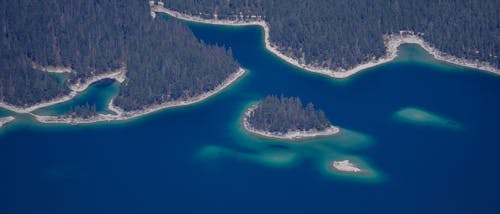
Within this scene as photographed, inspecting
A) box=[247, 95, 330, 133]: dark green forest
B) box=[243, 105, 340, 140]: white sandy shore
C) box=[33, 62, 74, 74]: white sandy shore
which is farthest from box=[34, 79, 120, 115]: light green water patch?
box=[243, 105, 340, 140]: white sandy shore

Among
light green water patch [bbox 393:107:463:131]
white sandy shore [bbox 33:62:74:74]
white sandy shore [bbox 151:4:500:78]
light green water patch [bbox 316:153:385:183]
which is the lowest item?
light green water patch [bbox 316:153:385:183]

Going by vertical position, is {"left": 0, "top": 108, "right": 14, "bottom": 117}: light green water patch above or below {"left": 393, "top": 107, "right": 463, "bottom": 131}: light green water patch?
below

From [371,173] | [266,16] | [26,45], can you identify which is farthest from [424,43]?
[26,45]

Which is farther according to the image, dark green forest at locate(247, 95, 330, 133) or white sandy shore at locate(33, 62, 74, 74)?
white sandy shore at locate(33, 62, 74, 74)

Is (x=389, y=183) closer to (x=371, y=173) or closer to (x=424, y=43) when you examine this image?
(x=371, y=173)

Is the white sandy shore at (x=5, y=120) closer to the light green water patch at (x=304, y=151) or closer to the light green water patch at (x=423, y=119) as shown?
the light green water patch at (x=304, y=151)

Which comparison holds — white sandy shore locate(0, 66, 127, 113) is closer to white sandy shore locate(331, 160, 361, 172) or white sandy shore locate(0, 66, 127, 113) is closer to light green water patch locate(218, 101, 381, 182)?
light green water patch locate(218, 101, 381, 182)

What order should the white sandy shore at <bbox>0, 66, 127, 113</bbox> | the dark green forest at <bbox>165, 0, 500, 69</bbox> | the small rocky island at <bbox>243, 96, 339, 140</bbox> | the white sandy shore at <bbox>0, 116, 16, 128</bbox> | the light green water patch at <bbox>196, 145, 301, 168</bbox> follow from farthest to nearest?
the dark green forest at <bbox>165, 0, 500, 69</bbox> → the white sandy shore at <bbox>0, 66, 127, 113</bbox> → the white sandy shore at <bbox>0, 116, 16, 128</bbox> → the small rocky island at <bbox>243, 96, 339, 140</bbox> → the light green water patch at <bbox>196, 145, 301, 168</bbox>

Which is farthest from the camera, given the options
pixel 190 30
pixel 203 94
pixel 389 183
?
pixel 190 30
